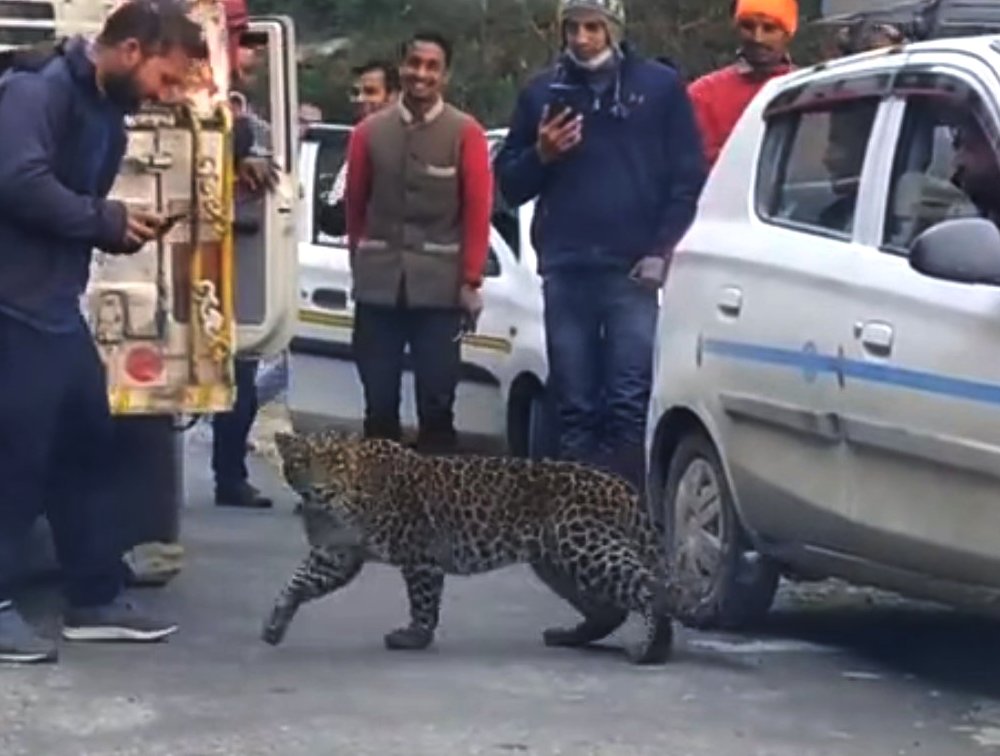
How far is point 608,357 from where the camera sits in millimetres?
10562

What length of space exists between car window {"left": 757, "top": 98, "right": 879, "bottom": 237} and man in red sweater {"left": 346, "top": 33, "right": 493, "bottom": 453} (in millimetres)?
2037

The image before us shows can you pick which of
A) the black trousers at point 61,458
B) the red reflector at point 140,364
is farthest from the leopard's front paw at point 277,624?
the red reflector at point 140,364

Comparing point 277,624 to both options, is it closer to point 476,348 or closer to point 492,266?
point 476,348

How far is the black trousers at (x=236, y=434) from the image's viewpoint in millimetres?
12422

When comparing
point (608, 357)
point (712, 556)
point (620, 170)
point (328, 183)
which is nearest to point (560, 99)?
point (620, 170)

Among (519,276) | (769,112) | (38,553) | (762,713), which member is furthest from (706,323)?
(519,276)

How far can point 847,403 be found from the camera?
8422mm

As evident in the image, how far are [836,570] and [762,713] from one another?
2.52 ft

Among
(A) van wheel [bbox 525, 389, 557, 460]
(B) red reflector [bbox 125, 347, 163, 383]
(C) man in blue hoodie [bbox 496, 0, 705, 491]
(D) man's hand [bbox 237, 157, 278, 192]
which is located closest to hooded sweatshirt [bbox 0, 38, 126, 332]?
(B) red reflector [bbox 125, 347, 163, 383]

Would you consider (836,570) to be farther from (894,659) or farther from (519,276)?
(519,276)

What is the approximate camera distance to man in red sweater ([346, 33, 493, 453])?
37.4 ft

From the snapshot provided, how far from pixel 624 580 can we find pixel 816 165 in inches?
54.1

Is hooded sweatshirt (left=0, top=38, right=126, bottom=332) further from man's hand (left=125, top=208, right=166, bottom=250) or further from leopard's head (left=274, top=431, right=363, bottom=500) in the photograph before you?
leopard's head (left=274, top=431, right=363, bottom=500)

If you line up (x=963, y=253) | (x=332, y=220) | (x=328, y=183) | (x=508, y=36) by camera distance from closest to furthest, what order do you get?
(x=963, y=253), (x=332, y=220), (x=328, y=183), (x=508, y=36)
